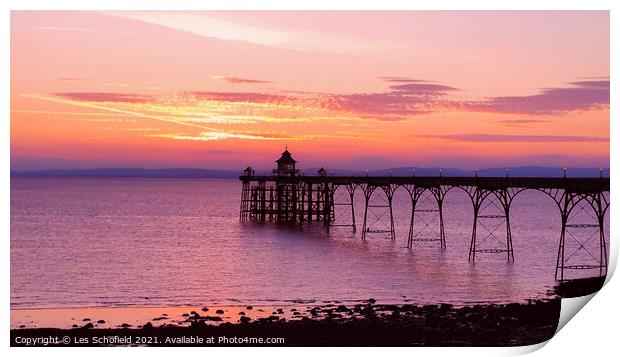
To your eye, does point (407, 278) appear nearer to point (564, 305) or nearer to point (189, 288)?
point (189, 288)

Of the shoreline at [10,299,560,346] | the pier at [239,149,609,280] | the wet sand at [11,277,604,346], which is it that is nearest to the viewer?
the shoreline at [10,299,560,346]

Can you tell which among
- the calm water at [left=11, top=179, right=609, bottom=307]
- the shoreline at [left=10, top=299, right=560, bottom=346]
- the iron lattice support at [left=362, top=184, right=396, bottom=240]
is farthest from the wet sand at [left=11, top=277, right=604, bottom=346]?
the iron lattice support at [left=362, top=184, right=396, bottom=240]

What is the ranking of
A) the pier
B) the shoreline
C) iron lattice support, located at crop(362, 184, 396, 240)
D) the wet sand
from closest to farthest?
the shoreline < the wet sand < the pier < iron lattice support, located at crop(362, 184, 396, 240)

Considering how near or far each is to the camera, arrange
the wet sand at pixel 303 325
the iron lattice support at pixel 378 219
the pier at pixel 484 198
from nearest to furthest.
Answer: the wet sand at pixel 303 325
the pier at pixel 484 198
the iron lattice support at pixel 378 219

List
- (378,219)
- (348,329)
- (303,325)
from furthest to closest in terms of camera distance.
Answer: (378,219) → (303,325) → (348,329)

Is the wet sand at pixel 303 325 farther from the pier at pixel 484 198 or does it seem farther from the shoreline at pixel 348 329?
the pier at pixel 484 198

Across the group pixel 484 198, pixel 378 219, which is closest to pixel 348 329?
pixel 484 198

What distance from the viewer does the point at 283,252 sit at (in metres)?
52.3

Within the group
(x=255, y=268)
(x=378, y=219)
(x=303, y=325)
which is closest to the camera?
(x=303, y=325)

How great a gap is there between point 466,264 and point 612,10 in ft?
88.8

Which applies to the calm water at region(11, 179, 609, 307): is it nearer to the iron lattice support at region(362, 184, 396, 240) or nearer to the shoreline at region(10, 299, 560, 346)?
the iron lattice support at region(362, 184, 396, 240)

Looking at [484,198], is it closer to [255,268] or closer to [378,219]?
[255,268]

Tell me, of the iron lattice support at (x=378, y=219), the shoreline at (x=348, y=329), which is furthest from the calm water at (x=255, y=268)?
the shoreline at (x=348, y=329)
